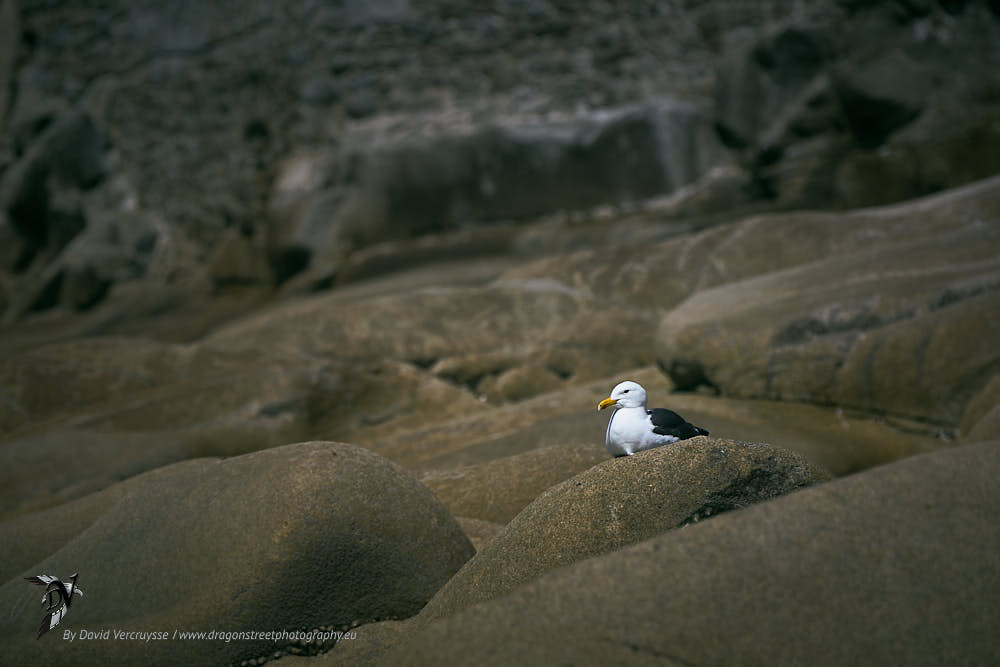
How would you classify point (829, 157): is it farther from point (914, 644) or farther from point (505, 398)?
point (914, 644)

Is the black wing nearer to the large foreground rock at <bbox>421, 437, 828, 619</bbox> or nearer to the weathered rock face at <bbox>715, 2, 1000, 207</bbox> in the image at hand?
the large foreground rock at <bbox>421, 437, 828, 619</bbox>

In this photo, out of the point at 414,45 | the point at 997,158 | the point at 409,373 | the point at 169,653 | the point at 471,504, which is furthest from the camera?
the point at 414,45

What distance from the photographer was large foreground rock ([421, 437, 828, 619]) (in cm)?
256

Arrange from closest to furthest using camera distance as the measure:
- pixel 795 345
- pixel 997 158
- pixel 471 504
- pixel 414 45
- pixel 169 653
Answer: pixel 169 653
pixel 471 504
pixel 795 345
pixel 997 158
pixel 414 45

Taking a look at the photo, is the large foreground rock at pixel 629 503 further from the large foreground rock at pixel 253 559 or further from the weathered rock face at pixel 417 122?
the weathered rock face at pixel 417 122

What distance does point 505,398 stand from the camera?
22.7 feet

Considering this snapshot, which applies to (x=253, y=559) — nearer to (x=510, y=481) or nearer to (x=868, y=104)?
(x=510, y=481)

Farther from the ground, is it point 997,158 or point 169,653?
point 169,653

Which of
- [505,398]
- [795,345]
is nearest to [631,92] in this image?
[505,398]

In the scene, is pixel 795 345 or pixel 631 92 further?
pixel 631 92

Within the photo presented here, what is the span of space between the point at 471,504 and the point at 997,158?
22.6 feet

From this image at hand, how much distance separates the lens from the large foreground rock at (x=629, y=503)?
2561 mm

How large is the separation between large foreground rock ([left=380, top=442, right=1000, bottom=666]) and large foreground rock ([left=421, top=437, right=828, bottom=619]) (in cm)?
43

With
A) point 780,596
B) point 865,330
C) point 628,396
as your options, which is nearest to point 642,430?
point 628,396
